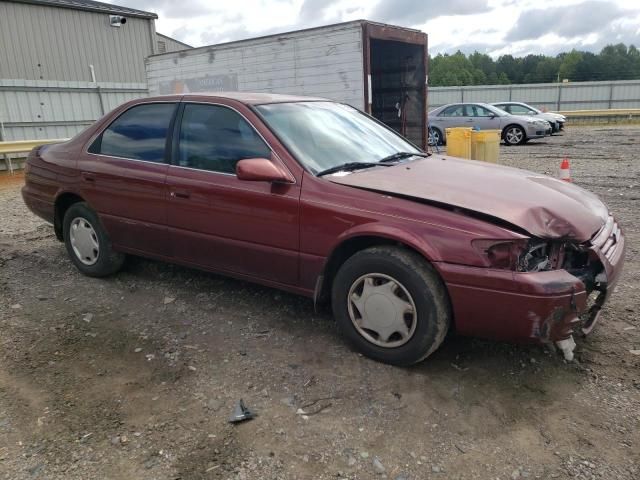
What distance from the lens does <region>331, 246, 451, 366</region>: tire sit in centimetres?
292

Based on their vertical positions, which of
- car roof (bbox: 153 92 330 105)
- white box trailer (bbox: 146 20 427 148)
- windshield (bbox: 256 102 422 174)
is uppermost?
white box trailer (bbox: 146 20 427 148)

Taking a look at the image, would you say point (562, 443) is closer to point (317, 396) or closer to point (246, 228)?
point (317, 396)

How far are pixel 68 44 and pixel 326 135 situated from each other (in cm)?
1748

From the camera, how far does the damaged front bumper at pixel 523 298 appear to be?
8.79ft

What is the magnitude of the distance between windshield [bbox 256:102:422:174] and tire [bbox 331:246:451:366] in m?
0.75

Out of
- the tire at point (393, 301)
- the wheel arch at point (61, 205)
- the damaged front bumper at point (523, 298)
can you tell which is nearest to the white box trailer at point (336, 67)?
the wheel arch at point (61, 205)

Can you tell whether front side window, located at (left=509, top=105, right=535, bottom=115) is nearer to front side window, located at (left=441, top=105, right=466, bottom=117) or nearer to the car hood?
front side window, located at (left=441, top=105, right=466, bottom=117)

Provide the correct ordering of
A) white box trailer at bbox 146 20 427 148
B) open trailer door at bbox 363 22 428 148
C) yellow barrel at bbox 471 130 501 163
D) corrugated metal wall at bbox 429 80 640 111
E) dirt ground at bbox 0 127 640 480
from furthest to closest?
1. corrugated metal wall at bbox 429 80 640 111
2. open trailer door at bbox 363 22 428 148
3. yellow barrel at bbox 471 130 501 163
4. white box trailer at bbox 146 20 427 148
5. dirt ground at bbox 0 127 640 480

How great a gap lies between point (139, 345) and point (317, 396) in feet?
4.43

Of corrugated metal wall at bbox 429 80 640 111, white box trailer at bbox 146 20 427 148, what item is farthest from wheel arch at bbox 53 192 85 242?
corrugated metal wall at bbox 429 80 640 111

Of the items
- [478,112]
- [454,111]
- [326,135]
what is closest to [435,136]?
[454,111]

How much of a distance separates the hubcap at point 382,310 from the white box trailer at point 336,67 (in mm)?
5892

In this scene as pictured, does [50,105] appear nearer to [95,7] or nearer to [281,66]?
[95,7]

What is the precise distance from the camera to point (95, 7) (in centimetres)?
1861
